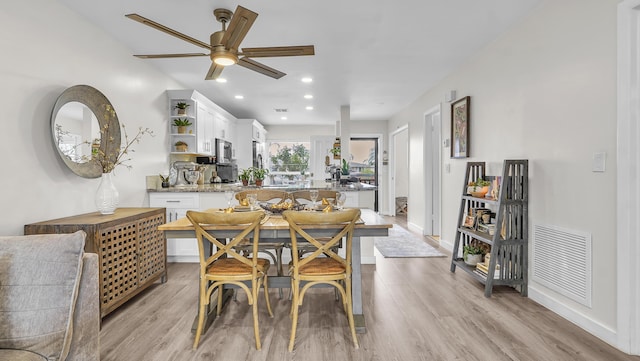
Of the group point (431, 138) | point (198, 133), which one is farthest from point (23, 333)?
point (431, 138)

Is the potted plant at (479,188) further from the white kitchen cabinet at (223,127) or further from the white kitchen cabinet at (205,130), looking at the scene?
the white kitchen cabinet at (223,127)

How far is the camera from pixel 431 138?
5.64 m

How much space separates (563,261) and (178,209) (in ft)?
13.0

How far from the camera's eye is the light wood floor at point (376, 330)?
2.04 metres

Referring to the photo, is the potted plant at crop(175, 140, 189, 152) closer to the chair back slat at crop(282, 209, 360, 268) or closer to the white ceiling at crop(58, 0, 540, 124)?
the white ceiling at crop(58, 0, 540, 124)

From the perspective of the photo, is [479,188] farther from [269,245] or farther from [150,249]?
[150,249]

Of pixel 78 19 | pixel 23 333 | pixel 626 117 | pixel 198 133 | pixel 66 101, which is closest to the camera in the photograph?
pixel 23 333

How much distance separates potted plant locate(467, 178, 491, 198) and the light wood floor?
92 cm

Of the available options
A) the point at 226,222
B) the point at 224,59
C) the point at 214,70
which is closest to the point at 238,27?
the point at 224,59

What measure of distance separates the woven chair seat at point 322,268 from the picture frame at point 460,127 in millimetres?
2590

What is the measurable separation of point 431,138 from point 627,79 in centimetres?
362

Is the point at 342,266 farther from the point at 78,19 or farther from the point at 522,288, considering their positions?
the point at 78,19

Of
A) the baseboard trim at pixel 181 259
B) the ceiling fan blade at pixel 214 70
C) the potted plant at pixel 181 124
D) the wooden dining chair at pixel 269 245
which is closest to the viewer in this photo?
the ceiling fan blade at pixel 214 70

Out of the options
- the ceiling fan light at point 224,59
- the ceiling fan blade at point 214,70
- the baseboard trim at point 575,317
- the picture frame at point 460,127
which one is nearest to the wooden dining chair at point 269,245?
the ceiling fan blade at point 214,70
